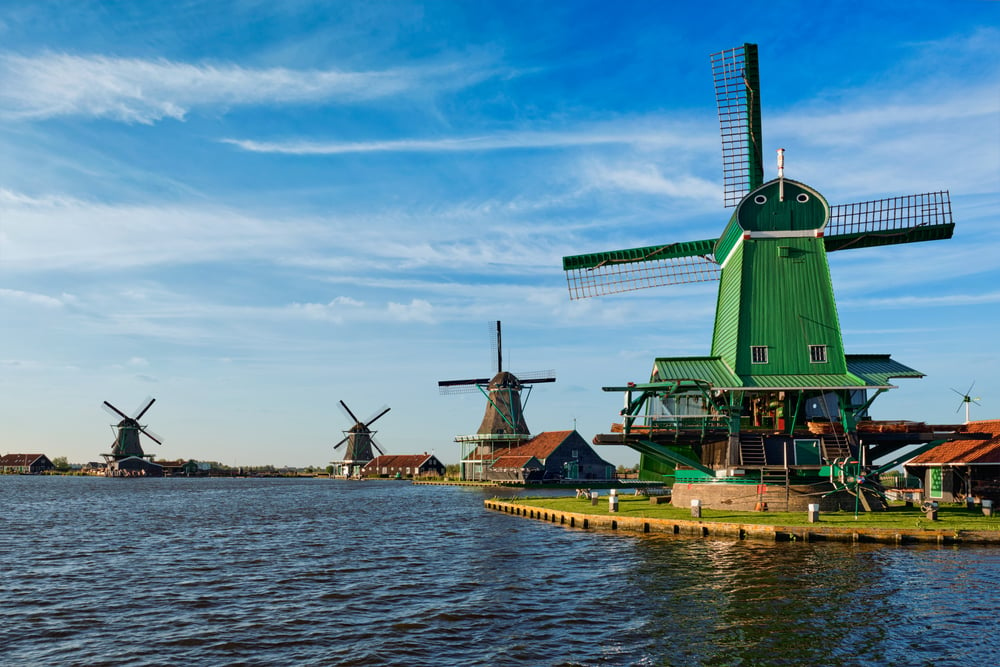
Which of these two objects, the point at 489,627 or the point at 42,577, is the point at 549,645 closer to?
the point at 489,627

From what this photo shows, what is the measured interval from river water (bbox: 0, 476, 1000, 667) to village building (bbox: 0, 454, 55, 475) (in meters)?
178

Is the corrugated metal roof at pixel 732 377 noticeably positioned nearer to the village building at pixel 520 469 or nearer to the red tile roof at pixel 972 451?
the red tile roof at pixel 972 451

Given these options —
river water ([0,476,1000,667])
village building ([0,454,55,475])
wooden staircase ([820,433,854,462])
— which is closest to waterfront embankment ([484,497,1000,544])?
river water ([0,476,1000,667])

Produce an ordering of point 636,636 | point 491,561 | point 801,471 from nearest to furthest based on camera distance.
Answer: point 636,636 < point 491,561 < point 801,471

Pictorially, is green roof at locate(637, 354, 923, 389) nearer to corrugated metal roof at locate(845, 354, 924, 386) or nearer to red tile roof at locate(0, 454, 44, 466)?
corrugated metal roof at locate(845, 354, 924, 386)

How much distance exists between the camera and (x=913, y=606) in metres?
19.2

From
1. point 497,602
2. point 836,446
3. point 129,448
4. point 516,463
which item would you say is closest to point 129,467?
point 129,448

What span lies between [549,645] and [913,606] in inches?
373

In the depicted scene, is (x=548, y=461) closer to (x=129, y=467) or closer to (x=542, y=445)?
(x=542, y=445)

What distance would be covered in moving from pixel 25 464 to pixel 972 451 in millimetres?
202630

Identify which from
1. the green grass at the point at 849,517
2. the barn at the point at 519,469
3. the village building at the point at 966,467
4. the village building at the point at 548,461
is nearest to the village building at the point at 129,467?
the village building at the point at 548,461

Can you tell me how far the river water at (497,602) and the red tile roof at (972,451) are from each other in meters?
14.6

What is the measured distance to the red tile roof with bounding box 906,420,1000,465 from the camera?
40.0m

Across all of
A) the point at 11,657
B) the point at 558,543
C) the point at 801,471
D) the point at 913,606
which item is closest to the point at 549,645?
the point at 913,606
